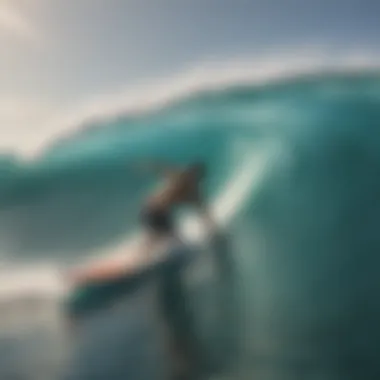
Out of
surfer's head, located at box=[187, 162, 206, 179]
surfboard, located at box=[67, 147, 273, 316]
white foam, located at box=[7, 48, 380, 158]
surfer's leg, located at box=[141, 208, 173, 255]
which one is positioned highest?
white foam, located at box=[7, 48, 380, 158]

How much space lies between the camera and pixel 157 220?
114 centimetres

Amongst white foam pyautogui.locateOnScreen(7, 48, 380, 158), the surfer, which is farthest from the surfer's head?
white foam pyautogui.locateOnScreen(7, 48, 380, 158)

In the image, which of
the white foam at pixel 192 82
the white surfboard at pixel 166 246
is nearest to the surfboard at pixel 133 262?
the white surfboard at pixel 166 246

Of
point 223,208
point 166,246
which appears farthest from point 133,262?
point 223,208

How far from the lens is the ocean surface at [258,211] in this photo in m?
1.10

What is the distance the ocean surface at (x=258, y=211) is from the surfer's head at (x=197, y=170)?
0.01 meters

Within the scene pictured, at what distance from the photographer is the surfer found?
3.73ft

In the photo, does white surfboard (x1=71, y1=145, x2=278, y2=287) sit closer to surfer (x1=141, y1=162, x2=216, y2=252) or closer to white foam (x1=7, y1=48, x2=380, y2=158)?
surfer (x1=141, y1=162, x2=216, y2=252)

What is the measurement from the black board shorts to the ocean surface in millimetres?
18

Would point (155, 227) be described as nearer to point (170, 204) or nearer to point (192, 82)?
point (170, 204)

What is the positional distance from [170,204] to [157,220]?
0.03 m

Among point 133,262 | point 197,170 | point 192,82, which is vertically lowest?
point 133,262

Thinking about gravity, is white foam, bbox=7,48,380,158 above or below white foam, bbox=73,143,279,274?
above

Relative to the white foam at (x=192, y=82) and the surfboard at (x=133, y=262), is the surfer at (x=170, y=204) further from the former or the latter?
the white foam at (x=192, y=82)
